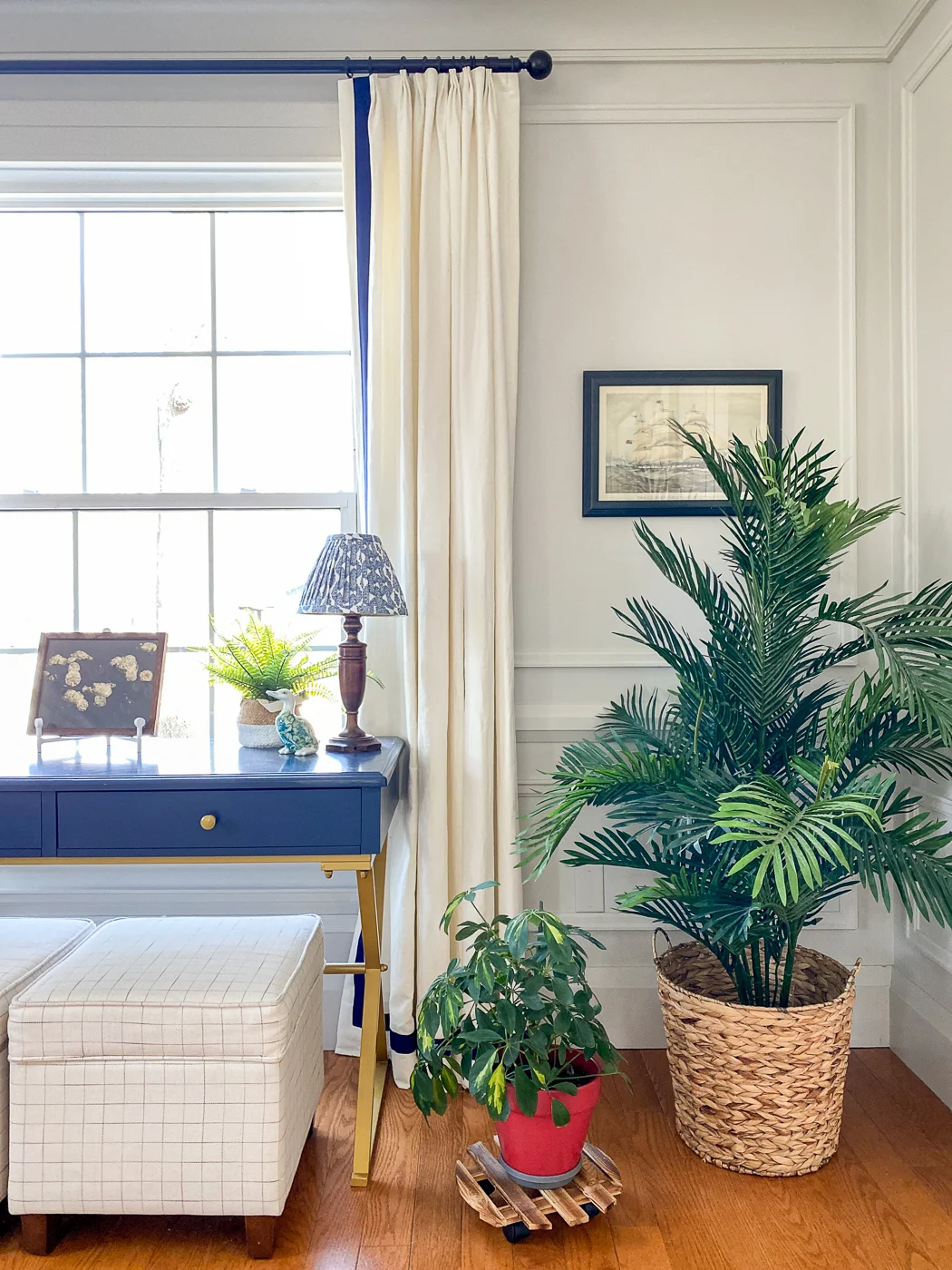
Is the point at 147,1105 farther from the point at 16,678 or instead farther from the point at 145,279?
the point at 145,279

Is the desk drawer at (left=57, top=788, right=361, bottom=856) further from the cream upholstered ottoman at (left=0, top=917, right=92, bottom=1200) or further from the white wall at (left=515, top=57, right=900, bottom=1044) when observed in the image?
the white wall at (left=515, top=57, right=900, bottom=1044)

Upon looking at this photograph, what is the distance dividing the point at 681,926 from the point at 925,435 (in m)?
1.37

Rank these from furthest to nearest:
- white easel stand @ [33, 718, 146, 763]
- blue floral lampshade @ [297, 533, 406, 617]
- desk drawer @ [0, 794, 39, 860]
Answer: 1. white easel stand @ [33, 718, 146, 763]
2. blue floral lampshade @ [297, 533, 406, 617]
3. desk drawer @ [0, 794, 39, 860]

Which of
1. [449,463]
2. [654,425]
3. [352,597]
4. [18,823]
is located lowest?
[18,823]

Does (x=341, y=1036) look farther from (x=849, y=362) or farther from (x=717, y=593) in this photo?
(x=849, y=362)

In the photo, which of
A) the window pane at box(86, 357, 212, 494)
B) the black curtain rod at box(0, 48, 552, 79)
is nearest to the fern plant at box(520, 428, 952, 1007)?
the black curtain rod at box(0, 48, 552, 79)

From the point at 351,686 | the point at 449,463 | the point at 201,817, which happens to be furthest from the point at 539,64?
the point at 201,817

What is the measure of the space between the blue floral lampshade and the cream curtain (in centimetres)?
25

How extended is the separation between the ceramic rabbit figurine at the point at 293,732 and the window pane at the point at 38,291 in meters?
1.32

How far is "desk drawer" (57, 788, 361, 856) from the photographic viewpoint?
1854 millimetres

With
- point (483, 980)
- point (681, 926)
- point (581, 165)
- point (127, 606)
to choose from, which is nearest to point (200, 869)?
point (127, 606)

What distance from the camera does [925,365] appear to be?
2.33 meters

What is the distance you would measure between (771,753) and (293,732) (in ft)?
3.53

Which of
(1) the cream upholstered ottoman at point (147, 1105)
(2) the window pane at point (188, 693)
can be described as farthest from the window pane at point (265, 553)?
(1) the cream upholstered ottoman at point (147, 1105)
